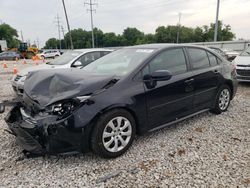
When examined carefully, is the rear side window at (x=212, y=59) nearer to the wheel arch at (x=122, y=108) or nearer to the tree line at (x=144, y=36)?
the wheel arch at (x=122, y=108)

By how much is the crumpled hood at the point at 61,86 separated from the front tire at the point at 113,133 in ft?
1.37

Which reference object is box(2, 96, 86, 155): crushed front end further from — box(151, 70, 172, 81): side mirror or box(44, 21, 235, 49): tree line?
box(44, 21, 235, 49): tree line

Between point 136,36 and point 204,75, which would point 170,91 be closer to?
point 204,75

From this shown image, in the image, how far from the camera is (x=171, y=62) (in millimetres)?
3553

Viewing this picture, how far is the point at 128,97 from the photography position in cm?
287

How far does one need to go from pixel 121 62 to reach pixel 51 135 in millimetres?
1691

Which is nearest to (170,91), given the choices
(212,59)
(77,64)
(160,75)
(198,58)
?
(160,75)

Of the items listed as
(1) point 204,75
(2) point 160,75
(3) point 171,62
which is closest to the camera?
(2) point 160,75

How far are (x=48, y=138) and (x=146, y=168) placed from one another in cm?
127

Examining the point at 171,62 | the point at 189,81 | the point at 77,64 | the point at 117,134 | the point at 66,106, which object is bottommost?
the point at 117,134

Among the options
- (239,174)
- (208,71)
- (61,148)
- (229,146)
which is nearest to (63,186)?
(61,148)

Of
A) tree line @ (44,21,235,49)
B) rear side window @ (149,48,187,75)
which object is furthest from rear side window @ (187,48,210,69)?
tree line @ (44,21,235,49)

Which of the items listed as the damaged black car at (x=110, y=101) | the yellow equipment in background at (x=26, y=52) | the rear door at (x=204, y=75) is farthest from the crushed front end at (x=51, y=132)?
the yellow equipment in background at (x=26, y=52)

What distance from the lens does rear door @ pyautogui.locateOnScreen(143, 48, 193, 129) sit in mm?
3174
